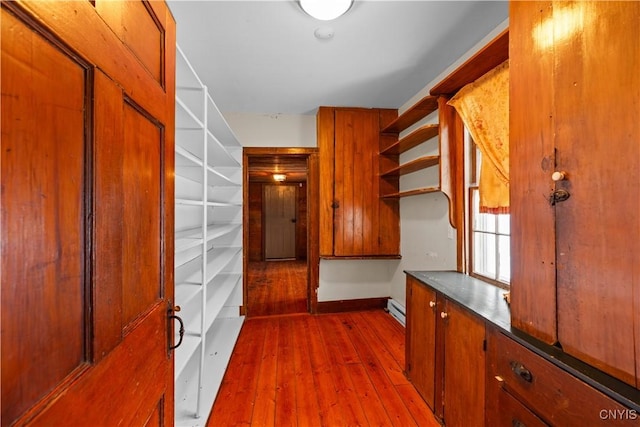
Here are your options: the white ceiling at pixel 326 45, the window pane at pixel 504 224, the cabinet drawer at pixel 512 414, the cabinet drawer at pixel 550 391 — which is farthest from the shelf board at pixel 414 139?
the cabinet drawer at pixel 512 414

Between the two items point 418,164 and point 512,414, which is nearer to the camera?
point 512,414

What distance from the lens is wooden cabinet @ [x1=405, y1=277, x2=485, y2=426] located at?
1250 mm

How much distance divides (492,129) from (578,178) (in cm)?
81

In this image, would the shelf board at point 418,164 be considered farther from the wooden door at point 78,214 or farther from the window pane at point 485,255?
the wooden door at point 78,214

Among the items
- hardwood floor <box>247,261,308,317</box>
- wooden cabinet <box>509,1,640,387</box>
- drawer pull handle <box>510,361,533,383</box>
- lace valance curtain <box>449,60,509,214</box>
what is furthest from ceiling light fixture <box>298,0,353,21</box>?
hardwood floor <box>247,261,308,317</box>

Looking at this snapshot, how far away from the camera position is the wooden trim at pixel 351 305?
3.15m

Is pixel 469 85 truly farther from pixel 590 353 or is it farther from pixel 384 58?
pixel 590 353

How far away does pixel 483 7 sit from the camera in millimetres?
1516

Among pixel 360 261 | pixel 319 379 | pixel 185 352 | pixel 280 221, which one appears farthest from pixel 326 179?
pixel 280 221

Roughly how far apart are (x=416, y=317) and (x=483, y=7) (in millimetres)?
1974

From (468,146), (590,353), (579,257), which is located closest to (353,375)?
(590,353)

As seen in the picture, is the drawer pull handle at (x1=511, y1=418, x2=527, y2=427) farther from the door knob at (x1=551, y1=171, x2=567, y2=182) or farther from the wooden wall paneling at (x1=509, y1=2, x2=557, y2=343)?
the door knob at (x1=551, y1=171, x2=567, y2=182)

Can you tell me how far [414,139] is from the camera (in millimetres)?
2443

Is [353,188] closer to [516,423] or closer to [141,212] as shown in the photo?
[516,423]
